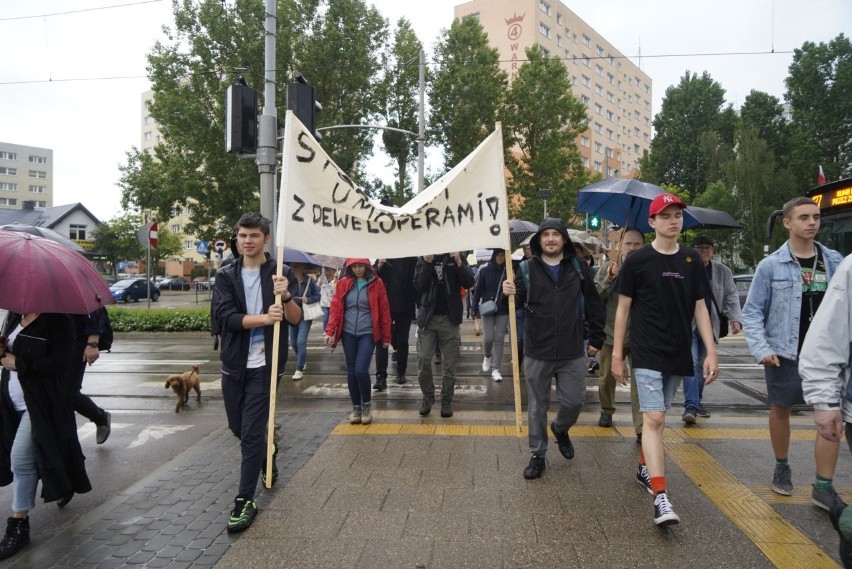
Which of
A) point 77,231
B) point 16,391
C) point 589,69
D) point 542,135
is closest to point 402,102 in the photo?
point 542,135

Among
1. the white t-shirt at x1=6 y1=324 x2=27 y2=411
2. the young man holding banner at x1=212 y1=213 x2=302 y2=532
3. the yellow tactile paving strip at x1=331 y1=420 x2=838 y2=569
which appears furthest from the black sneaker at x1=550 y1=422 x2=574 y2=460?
the white t-shirt at x1=6 y1=324 x2=27 y2=411

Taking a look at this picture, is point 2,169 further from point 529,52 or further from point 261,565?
point 261,565

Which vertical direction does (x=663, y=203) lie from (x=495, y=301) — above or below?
above

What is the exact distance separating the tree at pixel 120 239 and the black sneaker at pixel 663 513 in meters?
55.1

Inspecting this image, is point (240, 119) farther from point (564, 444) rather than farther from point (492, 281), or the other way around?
point (564, 444)

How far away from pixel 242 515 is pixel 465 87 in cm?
3421

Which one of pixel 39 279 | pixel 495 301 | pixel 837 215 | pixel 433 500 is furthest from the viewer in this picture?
pixel 495 301

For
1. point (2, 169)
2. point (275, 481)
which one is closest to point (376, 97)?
point (275, 481)

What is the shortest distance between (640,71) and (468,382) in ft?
279

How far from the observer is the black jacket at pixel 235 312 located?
383 cm

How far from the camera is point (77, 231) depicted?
6750cm

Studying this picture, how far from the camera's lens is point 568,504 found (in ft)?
12.7

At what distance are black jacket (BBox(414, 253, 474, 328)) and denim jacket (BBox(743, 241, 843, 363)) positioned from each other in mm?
2770

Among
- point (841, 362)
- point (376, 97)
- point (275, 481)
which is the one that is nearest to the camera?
point (841, 362)
